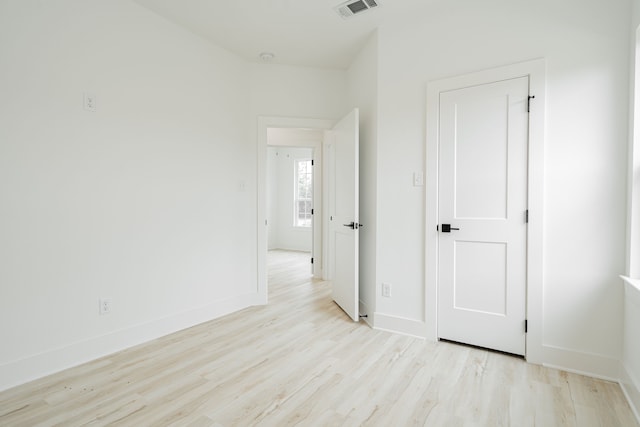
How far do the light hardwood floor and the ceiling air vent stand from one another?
2.78 m

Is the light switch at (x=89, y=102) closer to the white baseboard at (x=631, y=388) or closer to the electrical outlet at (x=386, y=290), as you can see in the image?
the electrical outlet at (x=386, y=290)

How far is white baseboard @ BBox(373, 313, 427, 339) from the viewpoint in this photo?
2.78 metres

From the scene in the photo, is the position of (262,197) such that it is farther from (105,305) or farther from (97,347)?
(97,347)

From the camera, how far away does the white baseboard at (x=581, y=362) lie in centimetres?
210

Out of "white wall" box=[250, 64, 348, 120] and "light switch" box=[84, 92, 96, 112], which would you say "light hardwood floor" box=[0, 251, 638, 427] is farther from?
"white wall" box=[250, 64, 348, 120]

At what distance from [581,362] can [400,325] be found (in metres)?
1.26

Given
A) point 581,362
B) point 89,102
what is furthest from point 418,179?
point 89,102

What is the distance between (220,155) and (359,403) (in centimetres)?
263

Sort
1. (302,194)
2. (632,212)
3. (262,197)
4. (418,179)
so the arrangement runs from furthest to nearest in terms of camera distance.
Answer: (302,194), (262,197), (418,179), (632,212)

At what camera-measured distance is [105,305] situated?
2.48 meters

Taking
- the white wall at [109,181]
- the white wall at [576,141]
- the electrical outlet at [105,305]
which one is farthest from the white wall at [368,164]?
the electrical outlet at [105,305]

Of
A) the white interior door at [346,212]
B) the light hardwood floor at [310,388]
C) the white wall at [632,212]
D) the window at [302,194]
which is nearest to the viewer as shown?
the light hardwood floor at [310,388]

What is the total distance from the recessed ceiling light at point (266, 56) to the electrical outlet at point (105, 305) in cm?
281

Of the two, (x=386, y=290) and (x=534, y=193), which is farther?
(x=386, y=290)
